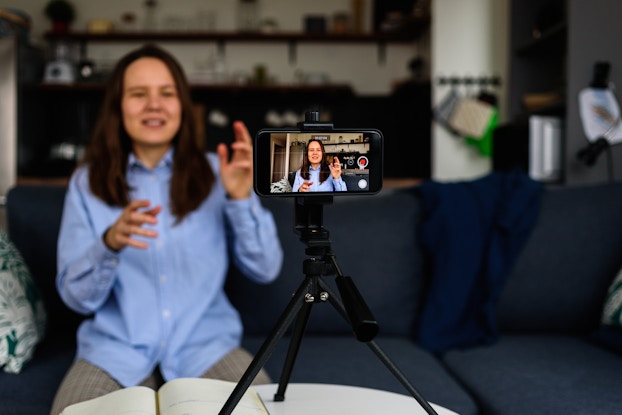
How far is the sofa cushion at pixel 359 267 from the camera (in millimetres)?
1748

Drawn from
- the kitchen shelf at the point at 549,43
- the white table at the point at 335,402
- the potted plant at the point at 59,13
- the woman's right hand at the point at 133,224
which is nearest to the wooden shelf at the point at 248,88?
the potted plant at the point at 59,13

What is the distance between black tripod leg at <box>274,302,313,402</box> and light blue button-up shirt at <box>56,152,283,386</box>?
38cm

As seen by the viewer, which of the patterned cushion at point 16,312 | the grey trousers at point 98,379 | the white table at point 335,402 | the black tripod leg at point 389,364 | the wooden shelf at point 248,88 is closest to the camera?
the black tripod leg at point 389,364

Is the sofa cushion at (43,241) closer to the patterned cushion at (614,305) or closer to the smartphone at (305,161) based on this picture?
the smartphone at (305,161)

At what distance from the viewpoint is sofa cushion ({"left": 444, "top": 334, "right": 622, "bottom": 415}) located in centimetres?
126

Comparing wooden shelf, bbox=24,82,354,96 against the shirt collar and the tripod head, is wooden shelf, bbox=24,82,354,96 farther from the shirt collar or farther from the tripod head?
the tripod head

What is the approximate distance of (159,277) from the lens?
4.63 ft

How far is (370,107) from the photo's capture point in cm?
545

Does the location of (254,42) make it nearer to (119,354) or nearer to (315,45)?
(315,45)

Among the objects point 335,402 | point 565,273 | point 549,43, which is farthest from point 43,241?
point 549,43

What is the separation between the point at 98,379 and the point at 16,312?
334 mm

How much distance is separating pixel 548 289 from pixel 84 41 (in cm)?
475

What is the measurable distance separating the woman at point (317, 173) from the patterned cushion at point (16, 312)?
35.1 inches

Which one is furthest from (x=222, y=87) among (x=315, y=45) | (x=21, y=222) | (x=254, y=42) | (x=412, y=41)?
(x=21, y=222)
